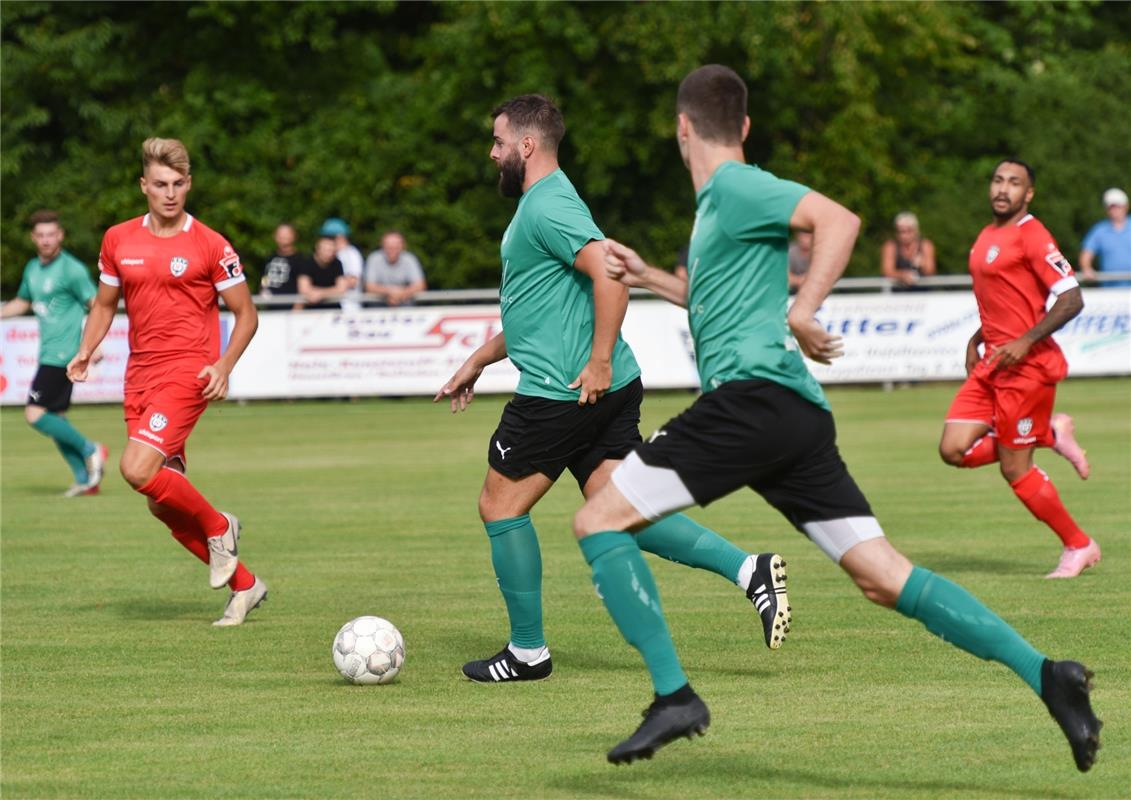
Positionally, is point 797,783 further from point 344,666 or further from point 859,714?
point 344,666

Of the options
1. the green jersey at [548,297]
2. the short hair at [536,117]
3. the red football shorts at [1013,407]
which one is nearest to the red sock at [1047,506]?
the red football shorts at [1013,407]

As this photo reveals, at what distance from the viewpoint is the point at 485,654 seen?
8.10 meters

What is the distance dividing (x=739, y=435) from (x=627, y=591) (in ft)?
1.96

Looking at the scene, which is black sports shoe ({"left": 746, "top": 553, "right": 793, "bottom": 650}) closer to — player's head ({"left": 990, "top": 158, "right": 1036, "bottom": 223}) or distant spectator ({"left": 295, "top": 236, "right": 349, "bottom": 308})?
player's head ({"left": 990, "top": 158, "right": 1036, "bottom": 223})

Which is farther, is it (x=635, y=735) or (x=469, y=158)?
(x=469, y=158)

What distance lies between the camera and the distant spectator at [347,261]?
23.3m

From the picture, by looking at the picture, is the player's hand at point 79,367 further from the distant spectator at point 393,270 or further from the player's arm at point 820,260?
the distant spectator at point 393,270

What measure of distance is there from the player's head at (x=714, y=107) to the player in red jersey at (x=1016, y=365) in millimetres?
4322

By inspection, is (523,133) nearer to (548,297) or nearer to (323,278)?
(548,297)

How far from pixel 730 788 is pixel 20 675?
3421 mm

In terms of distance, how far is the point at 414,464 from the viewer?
55.2 feet

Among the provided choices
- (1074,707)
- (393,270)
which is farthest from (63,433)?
(1074,707)

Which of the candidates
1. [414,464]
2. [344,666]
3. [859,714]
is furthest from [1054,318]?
[414,464]

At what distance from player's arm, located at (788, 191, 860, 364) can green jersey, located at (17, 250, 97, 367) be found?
35.8 feet
